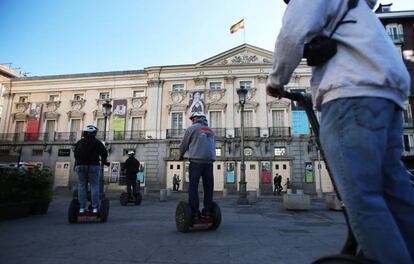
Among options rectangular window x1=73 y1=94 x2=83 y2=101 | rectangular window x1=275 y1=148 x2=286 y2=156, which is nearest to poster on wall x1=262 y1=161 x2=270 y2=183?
rectangular window x1=275 y1=148 x2=286 y2=156

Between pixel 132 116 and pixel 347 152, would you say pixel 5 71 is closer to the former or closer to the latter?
pixel 132 116

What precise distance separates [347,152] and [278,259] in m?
1.86

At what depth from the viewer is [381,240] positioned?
43.7 inches

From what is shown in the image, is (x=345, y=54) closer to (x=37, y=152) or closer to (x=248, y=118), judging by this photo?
(x=248, y=118)

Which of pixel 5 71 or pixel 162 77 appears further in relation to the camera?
pixel 5 71

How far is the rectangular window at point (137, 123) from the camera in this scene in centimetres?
2909

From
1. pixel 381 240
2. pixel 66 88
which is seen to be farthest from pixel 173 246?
pixel 66 88

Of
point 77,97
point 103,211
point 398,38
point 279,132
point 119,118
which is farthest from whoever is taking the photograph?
point 77,97

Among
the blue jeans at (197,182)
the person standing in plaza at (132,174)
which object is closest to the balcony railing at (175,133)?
the person standing in plaza at (132,174)

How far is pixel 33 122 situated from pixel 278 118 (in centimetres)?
2688

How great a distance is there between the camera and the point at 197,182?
14.0ft

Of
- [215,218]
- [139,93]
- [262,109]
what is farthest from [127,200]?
[139,93]

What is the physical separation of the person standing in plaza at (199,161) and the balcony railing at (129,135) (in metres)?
24.8

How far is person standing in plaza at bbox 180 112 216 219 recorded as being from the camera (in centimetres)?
424
